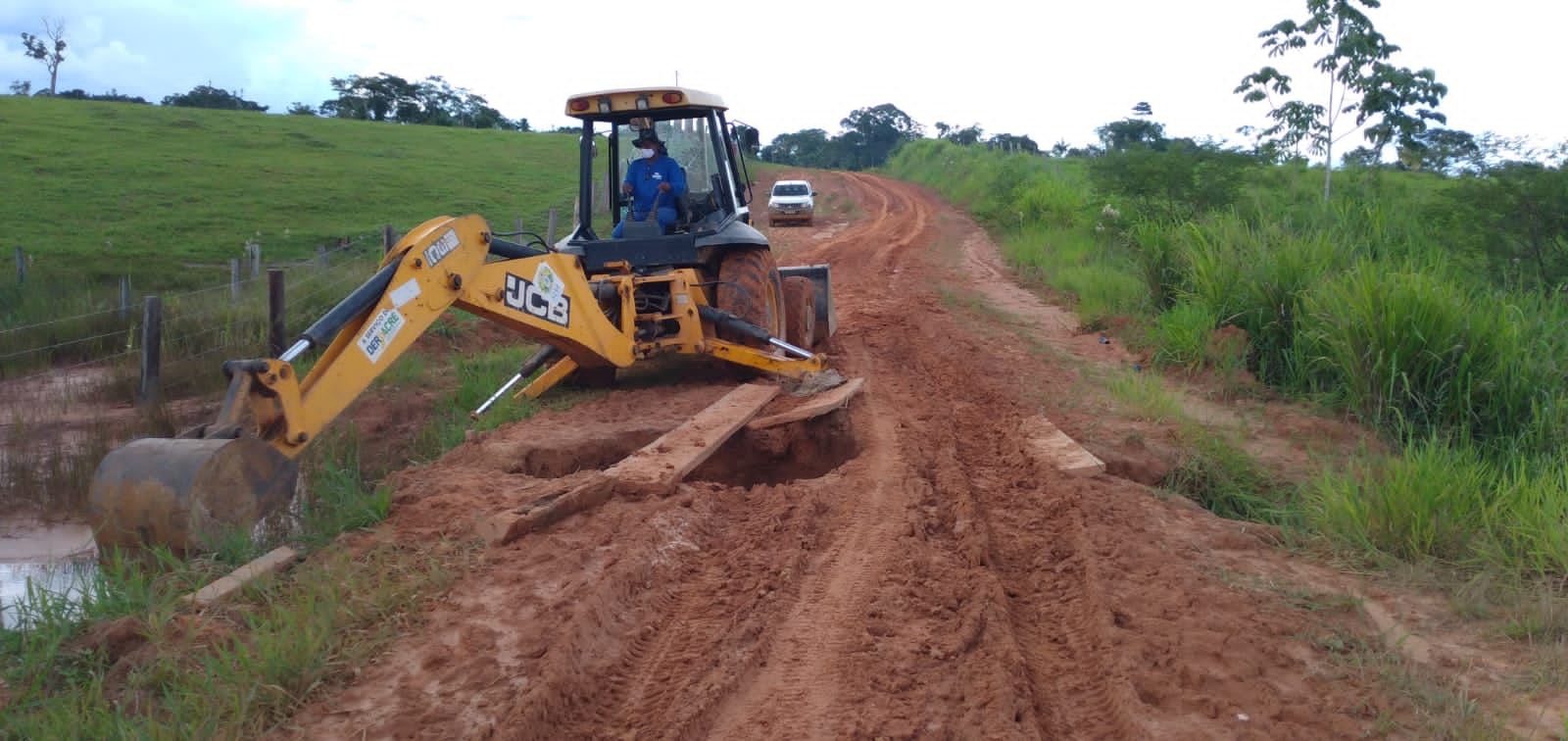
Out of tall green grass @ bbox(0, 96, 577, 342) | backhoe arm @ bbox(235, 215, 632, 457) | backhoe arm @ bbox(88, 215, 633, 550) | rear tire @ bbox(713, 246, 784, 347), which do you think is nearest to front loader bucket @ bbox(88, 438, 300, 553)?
backhoe arm @ bbox(88, 215, 633, 550)

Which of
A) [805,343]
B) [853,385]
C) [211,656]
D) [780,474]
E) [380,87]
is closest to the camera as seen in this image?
[211,656]

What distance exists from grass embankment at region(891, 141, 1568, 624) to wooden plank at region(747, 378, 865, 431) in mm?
2163

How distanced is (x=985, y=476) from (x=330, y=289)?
29.1ft

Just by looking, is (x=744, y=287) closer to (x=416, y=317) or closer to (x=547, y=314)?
(x=547, y=314)

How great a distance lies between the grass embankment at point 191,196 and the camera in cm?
1269

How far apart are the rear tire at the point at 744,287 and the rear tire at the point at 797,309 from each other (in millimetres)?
1025

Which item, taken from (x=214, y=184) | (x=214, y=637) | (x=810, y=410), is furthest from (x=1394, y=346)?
(x=214, y=184)

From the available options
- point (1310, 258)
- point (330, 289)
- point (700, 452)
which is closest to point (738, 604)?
point (700, 452)

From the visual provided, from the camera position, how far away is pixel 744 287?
8.19 metres

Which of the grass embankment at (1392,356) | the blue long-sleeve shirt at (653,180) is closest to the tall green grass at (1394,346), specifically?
the grass embankment at (1392,356)

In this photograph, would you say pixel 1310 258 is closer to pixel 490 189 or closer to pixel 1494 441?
pixel 1494 441

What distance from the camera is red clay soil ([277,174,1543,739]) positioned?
338 centimetres

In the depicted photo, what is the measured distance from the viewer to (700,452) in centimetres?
597

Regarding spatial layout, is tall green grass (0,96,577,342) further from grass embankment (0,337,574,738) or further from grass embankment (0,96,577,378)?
grass embankment (0,337,574,738)
